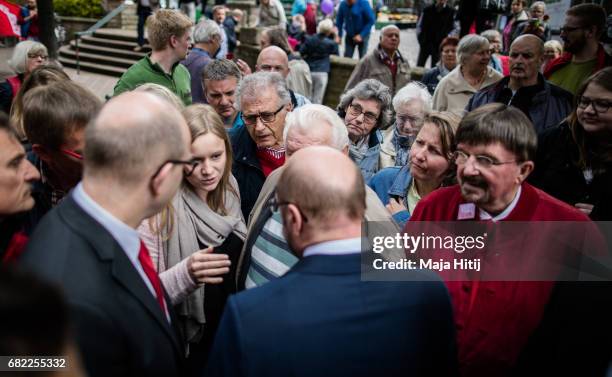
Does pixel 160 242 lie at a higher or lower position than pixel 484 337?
higher

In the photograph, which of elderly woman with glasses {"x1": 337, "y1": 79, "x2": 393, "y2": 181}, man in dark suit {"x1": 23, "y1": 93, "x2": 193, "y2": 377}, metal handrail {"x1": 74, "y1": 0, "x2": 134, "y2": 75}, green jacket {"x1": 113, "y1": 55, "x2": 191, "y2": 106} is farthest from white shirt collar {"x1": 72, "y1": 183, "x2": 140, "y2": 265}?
metal handrail {"x1": 74, "y1": 0, "x2": 134, "y2": 75}

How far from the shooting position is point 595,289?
1.91 meters

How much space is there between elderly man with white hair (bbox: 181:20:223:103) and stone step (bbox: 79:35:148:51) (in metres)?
9.65

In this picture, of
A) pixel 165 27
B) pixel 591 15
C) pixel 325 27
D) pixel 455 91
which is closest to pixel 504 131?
pixel 591 15

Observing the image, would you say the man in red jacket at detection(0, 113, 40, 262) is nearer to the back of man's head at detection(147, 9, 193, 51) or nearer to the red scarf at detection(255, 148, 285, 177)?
the red scarf at detection(255, 148, 285, 177)

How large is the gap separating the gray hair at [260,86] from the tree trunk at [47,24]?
5231 mm

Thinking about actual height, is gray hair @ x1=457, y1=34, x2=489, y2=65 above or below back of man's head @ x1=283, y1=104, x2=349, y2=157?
above

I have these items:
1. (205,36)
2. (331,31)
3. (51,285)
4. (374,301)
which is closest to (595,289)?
(374,301)

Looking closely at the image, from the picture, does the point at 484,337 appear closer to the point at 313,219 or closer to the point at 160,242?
the point at 313,219

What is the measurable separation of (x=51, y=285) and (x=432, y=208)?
1804 mm

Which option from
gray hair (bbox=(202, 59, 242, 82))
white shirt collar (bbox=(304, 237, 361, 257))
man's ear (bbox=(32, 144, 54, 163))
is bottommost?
white shirt collar (bbox=(304, 237, 361, 257))

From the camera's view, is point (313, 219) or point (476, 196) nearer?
point (313, 219)

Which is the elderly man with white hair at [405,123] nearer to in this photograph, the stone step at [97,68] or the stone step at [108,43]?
the stone step at [97,68]

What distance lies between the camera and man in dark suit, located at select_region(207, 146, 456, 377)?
1483 millimetres
